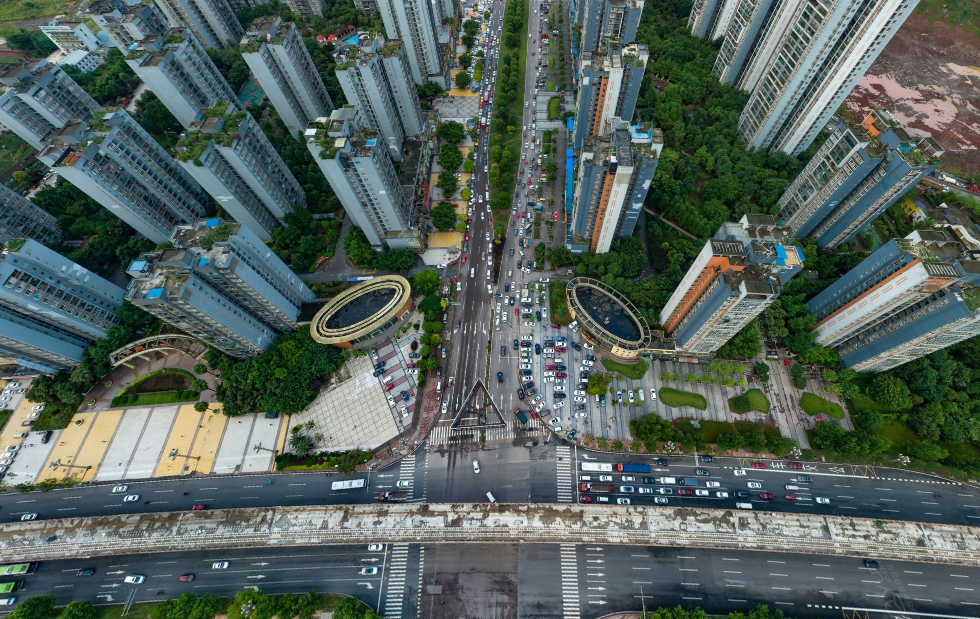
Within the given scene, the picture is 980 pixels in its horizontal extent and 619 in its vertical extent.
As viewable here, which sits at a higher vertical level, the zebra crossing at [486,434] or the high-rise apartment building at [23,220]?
the high-rise apartment building at [23,220]

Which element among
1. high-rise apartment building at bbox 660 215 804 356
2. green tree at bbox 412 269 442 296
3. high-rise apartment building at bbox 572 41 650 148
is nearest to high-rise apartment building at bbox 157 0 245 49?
green tree at bbox 412 269 442 296

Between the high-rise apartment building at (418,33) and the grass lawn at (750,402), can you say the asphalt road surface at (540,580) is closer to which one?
the grass lawn at (750,402)

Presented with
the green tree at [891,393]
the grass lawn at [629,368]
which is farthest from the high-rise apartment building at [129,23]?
the green tree at [891,393]

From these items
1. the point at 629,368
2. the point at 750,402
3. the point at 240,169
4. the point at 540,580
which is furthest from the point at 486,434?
the point at 240,169

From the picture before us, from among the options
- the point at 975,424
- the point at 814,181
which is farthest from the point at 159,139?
the point at 975,424

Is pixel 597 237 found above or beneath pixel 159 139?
beneath

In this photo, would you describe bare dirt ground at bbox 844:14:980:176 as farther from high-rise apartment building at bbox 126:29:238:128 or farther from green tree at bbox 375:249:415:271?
high-rise apartment building at bbox 126:29:238:128

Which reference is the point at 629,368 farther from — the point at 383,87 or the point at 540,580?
the point at 383,87

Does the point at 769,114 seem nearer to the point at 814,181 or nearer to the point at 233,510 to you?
the point at 814,181
